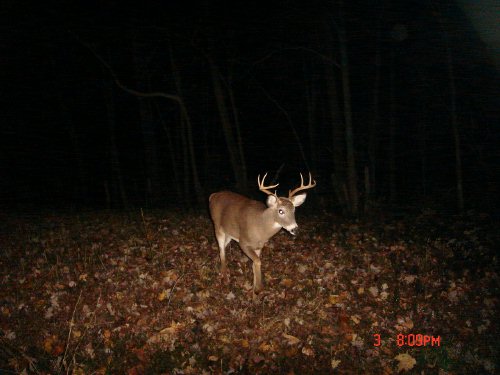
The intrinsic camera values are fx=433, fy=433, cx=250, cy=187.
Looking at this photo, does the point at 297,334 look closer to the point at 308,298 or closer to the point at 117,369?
the point at 308,298

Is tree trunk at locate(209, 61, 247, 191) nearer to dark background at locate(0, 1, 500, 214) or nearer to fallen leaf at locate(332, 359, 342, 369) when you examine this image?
dark background at locate(0, 1, 500, 214)

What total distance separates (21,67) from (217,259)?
2267 cm

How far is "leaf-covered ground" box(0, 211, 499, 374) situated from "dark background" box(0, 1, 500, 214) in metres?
4.70

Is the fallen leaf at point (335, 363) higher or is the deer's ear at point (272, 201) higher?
the deer's ear at point (272, 201)

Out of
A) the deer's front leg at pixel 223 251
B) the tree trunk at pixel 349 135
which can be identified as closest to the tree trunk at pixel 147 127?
the tree trunk at pixel 349 135

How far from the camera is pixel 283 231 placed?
10.7 meters

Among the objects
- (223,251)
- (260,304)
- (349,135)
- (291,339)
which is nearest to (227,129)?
(349,135)

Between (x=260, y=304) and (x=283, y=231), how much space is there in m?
4.05

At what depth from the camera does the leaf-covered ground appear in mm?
5418
